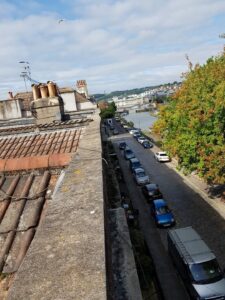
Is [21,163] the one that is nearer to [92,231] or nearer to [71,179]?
[71,179]

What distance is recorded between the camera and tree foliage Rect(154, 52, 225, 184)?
19688 millimetres

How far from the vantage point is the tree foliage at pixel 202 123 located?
64.6 ft

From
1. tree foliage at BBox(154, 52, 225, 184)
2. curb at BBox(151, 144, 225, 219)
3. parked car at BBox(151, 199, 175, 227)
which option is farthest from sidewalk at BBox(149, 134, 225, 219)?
parked car at BBox(151, 199, 175, 227)

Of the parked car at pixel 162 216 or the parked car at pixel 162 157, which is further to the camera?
the parked car at pixel 162 157

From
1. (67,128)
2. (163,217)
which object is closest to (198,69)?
(163,217)

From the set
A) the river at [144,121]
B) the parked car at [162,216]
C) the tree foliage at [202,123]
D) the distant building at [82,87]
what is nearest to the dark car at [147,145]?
the distant building at [82,87]

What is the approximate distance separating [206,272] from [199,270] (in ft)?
0.93

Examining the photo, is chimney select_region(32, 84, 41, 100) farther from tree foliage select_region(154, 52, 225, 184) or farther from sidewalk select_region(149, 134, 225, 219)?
sidewalk select_region(149, 134, 225, 219)

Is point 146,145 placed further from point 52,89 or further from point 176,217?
point 52,89

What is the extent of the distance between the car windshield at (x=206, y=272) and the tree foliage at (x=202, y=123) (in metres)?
6.60

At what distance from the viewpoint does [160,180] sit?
110 ft

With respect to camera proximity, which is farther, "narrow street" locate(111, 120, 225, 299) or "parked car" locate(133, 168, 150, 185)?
"parked car" locate(133, 168, 150, 185)

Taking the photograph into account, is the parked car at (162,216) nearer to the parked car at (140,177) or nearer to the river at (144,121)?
the parked car at (140,177)

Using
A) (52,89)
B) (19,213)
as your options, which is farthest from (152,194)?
(19,213)
